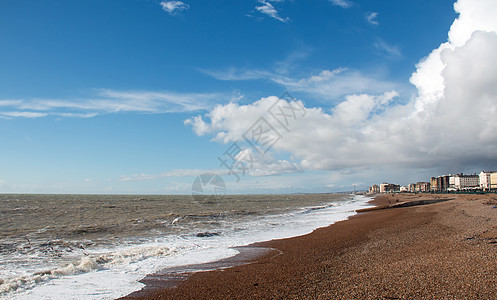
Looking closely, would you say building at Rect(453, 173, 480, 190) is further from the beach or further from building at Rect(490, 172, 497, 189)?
the beach

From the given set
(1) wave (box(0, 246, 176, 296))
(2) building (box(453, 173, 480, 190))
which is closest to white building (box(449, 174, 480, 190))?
(2) building (box(453, 173, 480, 190))

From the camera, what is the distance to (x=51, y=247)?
48.9 ft

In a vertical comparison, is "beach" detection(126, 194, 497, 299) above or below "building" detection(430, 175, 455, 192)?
above

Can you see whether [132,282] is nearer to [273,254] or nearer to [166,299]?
[166,299]

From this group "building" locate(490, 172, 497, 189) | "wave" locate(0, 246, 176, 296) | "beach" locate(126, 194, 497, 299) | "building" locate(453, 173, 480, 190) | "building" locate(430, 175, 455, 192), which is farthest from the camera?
"building" locate(430, 175, 455, 192)

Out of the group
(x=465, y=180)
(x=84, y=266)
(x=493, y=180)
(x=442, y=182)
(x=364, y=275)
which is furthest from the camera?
(x=442, y=182)

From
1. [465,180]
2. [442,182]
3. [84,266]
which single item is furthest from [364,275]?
[442,182]

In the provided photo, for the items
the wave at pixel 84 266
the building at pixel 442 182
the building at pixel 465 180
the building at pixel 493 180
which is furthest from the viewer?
the building at pixel 442 182

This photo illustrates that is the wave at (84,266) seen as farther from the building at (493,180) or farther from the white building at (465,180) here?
the white building at (465,180)

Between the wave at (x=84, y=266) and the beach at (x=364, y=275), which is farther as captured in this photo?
the wave at (x=84, y=266)

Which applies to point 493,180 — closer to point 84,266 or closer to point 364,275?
point 364,275

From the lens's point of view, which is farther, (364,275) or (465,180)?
(465,180)

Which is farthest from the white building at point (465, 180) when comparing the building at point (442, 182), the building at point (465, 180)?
the building at point (442, 182)

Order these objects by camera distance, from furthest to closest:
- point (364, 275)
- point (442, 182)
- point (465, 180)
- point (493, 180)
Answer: point (442, 182)
point (465, 180)
point (493, 180)
point (364, 275)
